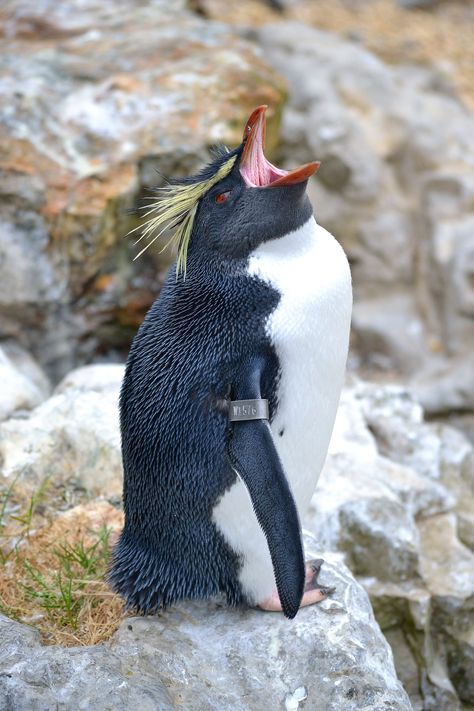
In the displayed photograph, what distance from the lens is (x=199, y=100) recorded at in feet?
18.2

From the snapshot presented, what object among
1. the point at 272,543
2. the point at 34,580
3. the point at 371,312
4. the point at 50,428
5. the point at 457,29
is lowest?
the point at 371,312

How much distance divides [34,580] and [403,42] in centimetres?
764

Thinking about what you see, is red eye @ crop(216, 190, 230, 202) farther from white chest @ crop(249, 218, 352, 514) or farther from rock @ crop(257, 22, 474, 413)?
rock @ crop(257, 22, 474, 413)

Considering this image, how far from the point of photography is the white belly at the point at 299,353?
7.91ft

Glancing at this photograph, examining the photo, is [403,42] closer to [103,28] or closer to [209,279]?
[103,28]

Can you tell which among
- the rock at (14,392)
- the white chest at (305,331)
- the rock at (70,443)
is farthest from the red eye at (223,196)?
the rock at (14,392)

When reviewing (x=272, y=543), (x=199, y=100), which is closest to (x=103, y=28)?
(x=199, y=100)

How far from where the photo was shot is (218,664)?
8.16 feet

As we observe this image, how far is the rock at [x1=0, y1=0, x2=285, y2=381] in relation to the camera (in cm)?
492

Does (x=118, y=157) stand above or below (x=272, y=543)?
below

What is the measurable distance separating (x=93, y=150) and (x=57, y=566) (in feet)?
9.77

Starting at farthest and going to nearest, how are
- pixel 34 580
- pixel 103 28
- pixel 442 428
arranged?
pixel 103 28
pixel 442 428
pixel 34 580

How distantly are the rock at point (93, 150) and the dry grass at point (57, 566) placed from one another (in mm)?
1879

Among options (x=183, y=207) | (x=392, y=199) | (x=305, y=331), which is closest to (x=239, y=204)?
(x=183, y=207)
